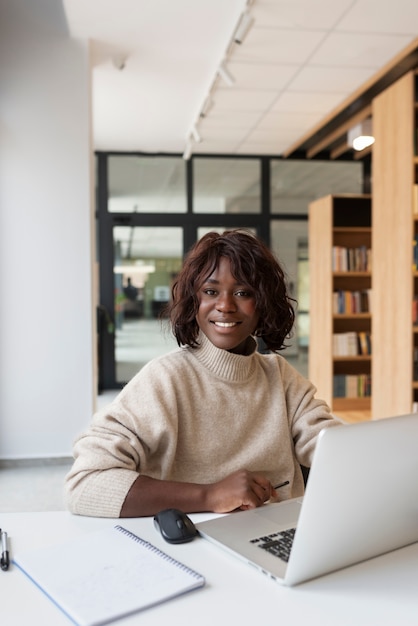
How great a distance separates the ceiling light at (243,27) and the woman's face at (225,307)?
252 cm

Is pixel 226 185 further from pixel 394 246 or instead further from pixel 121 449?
pixel 121 449

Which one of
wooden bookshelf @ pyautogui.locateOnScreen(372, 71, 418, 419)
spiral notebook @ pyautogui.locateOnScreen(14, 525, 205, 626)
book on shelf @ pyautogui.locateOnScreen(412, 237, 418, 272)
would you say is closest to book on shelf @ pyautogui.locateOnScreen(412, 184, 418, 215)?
wooden bookshelf @ pyautogui.locateOnScreen(372, 71, 418, 419)

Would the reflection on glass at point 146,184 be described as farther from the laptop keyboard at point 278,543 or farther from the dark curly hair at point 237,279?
the laptop keyboard at point 278,543

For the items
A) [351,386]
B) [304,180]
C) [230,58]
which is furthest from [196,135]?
[351,386]

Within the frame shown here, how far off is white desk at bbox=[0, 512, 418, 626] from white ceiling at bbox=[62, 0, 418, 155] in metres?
3.15

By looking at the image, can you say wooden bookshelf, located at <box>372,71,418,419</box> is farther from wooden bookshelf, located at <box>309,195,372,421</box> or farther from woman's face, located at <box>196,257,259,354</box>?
woman's face, located at <box>196,257,259,354</box>

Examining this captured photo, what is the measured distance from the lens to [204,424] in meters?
1.39

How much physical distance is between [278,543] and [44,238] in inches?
128

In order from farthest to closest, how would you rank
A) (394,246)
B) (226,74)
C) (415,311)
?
(394,246) → (415,311) → (226,74)

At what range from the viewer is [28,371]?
3.94 metres

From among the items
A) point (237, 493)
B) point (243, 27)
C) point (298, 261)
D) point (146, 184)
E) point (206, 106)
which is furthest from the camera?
point (298, 261)

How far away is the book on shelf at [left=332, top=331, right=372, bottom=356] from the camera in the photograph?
5.94 metres

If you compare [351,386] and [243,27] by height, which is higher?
[243,27]

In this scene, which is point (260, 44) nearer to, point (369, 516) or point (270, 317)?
point (270, 317)
